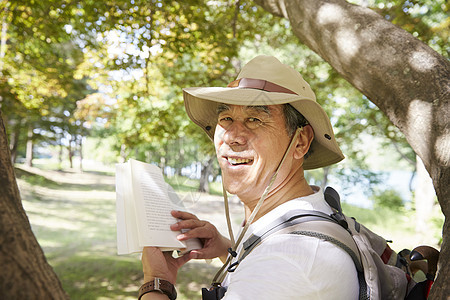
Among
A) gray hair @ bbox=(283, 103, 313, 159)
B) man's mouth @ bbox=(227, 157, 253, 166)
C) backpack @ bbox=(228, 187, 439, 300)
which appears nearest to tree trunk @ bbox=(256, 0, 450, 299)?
backpack @ bbox=(228, 187, 439, 300)

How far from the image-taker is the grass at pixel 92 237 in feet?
19.4

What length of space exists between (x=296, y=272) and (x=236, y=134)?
86 centimetres

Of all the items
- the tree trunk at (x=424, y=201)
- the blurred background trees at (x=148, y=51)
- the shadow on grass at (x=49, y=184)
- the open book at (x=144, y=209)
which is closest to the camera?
the open book at (x=144, y=209)

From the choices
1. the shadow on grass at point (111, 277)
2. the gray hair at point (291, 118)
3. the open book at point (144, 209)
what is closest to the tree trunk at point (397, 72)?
the gray hair at point (291, 118)

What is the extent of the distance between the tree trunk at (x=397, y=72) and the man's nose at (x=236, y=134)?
0.77m

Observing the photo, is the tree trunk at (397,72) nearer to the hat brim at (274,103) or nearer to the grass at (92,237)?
the hat brim at (274,103)

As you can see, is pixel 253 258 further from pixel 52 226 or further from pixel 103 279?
pixel 52 226

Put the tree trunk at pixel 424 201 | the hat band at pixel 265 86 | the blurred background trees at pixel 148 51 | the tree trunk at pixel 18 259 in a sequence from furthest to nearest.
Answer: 1. the tree trunk at pixel 424 201
2. the blurred background trees at pixel 148 51
3. the hat band at pixel 265 86
4. the tree trunk at pixel 18 259

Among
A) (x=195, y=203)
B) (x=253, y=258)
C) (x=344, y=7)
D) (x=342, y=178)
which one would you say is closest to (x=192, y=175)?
(x=195, y=203)

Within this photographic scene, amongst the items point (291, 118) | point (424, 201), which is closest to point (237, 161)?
point (291, 118)

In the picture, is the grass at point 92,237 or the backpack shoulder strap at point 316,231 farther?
the grass at point 92,237

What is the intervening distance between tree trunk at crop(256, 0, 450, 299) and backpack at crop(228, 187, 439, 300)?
237 mm

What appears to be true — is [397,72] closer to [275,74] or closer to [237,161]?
[275,74]

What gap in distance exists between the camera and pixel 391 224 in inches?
497
